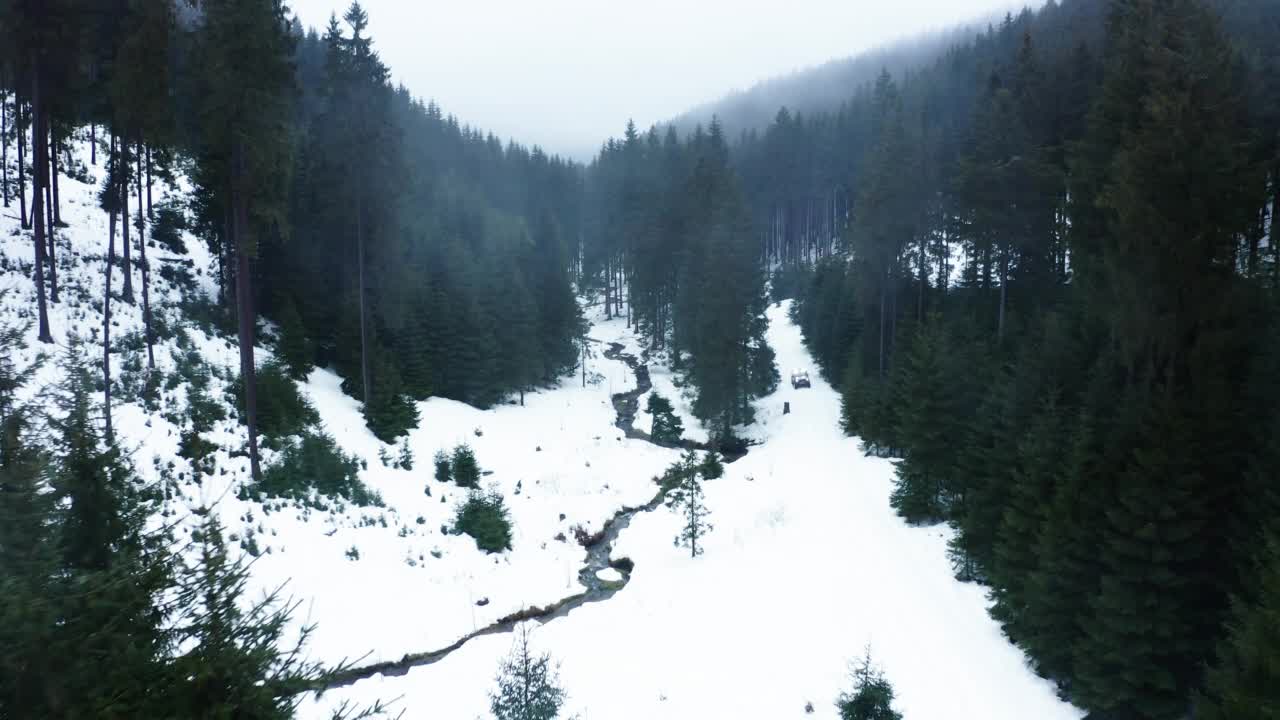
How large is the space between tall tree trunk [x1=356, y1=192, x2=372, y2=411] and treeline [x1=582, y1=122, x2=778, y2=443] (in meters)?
19.6

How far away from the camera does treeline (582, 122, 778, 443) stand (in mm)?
39094

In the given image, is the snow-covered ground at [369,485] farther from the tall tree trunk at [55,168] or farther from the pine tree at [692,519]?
the pine tree at [692,519]

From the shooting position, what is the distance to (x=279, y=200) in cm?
2091

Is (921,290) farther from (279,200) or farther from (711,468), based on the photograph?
(279,200)

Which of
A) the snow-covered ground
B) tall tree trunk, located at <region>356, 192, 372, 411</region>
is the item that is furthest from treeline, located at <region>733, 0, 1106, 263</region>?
tall tree trunk, located at <region>356, 192, 372, 411</region>

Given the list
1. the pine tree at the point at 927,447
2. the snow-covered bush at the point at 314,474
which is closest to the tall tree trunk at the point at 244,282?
the snow-covered bush at the point at 314,474

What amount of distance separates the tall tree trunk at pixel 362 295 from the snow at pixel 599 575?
1895 millimetres

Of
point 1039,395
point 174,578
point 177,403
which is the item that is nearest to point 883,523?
point 1039,395

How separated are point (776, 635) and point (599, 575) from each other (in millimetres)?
7645

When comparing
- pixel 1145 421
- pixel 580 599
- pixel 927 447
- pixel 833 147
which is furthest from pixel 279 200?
pixel 833 147

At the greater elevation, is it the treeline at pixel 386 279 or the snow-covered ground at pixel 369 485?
the treeline at pixel 386 279

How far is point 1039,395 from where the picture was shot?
15727 millimetres

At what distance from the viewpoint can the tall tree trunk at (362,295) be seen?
29594 mm

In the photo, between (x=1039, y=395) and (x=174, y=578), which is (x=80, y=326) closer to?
(x=174, y=578)
